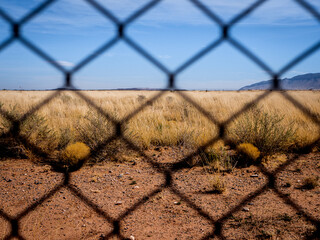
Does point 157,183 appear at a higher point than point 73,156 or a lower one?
lower

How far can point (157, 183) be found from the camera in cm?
259

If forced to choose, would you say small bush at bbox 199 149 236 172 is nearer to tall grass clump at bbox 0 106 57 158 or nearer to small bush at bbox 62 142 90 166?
small bush at bbox 62 142 90 166

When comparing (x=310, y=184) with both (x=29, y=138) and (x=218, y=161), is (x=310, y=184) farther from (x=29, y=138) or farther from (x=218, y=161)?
(x=29, y=138)

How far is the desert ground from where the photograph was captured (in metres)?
1.51

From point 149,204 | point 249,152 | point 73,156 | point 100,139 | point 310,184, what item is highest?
point 100,139

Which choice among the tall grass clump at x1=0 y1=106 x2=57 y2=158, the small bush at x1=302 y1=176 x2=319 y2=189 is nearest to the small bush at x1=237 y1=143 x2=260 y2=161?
the small bush at x1=302 y1=176 x2=319 y2=189

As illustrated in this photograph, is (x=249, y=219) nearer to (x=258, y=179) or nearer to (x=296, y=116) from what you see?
(x=258, y=179)

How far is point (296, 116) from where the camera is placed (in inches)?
217

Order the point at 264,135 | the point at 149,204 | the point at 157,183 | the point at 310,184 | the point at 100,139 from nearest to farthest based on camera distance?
the point at 149,204
the point at 310,184
the point at 157,183
the point at 264,135
the point at 100,139

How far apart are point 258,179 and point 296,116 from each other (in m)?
3.44

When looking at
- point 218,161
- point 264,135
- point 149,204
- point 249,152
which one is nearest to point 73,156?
point 149,204

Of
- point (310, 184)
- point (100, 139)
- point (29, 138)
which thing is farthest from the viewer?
point (29, 138)

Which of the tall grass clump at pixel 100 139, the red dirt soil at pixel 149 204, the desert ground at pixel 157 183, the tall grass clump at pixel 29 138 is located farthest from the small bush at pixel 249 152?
the tall grass clump at pixel 29 138

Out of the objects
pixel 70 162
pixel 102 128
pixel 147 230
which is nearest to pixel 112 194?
pixel 147 230
